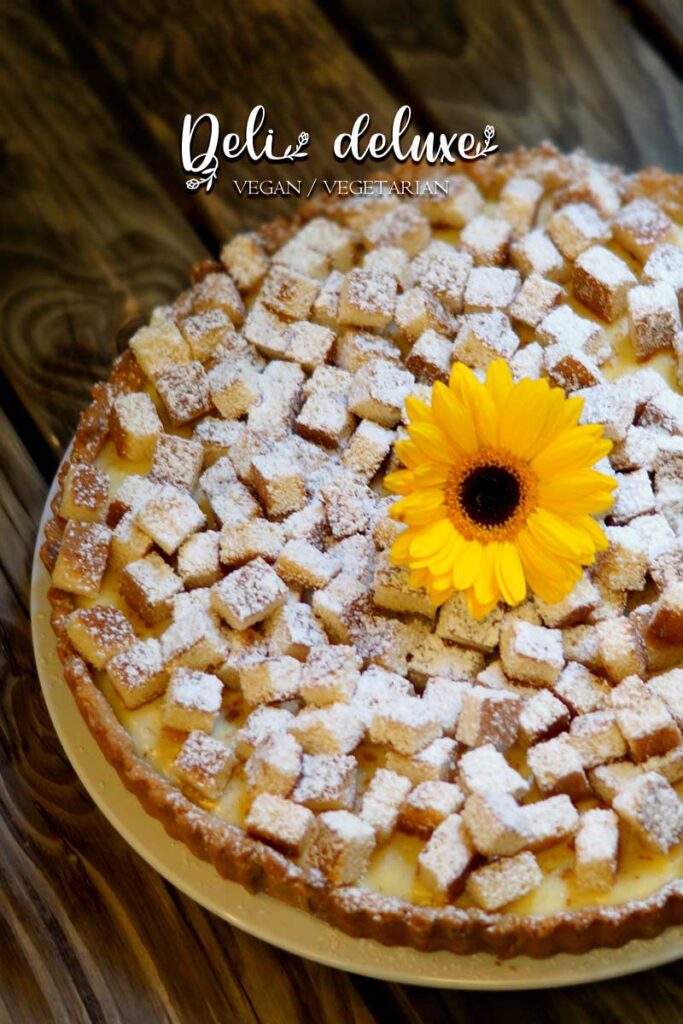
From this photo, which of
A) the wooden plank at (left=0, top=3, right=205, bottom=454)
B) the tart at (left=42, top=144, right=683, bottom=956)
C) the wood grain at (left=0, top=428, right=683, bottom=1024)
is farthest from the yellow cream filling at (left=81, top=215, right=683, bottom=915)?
the wooden plank at (left=0, top=3, right=205, bottom=454)

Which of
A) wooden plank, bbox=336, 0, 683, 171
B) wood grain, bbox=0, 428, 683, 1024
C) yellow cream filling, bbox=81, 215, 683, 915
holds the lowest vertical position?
wood grain, bbox=0, 428, 683, 1024

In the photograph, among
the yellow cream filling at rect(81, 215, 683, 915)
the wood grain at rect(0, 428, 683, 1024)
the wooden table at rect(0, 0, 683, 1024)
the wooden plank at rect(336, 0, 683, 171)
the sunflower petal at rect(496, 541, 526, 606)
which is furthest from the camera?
the wooden plank at rect(336, 0, 683, 171)

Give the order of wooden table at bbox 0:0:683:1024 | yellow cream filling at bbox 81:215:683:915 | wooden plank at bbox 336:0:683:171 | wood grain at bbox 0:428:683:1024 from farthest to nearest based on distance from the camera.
Answer: 1. wooden plank at bbox 336:0:683:171
2. wooden table at bbox 0:0:683:1024
3. wood grain at bbox 0:428:683:1024
4. yellow cream filling at bbox 81:215:683:915

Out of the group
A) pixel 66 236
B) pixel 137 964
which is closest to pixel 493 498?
pixel 137 964

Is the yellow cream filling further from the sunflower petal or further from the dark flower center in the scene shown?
the dark flower center

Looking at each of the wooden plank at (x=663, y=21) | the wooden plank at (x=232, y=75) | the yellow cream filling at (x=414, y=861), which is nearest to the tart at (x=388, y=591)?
the yellow cream filling at (x=414, y=861)

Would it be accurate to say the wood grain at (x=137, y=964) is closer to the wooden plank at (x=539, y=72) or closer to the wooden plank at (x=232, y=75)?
the wooden plank at (x=232, y=75)

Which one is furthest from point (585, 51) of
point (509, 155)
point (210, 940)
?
point (210, 940)

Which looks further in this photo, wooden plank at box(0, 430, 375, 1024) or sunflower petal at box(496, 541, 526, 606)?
wooden plank at box(0, 430, 375, 1024)
